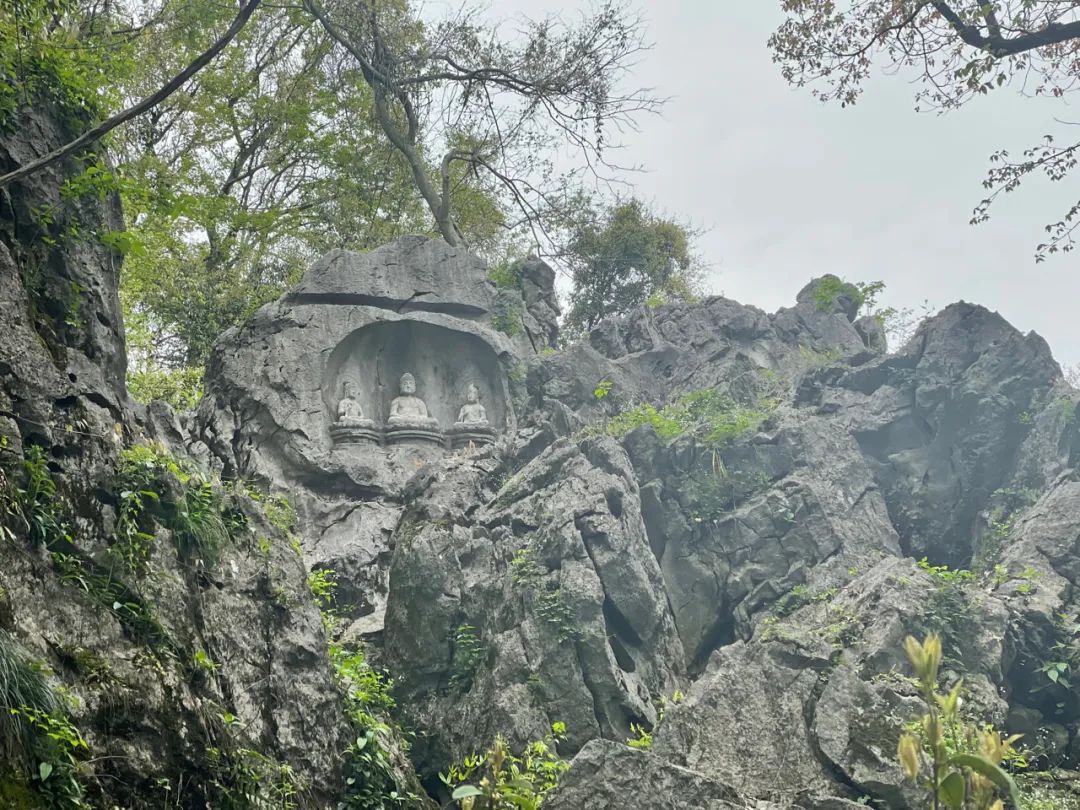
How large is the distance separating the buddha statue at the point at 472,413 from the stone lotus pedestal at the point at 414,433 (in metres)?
0.45

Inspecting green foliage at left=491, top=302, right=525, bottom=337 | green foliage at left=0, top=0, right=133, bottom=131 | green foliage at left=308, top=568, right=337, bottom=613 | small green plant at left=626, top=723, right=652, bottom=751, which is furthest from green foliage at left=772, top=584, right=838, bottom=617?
green foliage at left=0, top=0, right=133, bottom=131

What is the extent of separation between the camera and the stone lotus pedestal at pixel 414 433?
55.6 ft

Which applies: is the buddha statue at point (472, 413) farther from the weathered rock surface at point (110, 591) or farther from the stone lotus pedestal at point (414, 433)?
the weathered rock surface at point (110, 591)

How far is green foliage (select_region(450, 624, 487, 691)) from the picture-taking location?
10633 millimetres

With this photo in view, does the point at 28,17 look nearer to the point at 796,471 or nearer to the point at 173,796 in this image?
the point at 173,796

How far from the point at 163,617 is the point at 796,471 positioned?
9350 millimetres

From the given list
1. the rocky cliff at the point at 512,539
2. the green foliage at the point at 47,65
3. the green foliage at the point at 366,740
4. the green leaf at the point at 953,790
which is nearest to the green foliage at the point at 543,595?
the rocky cliff at the point at 512,539

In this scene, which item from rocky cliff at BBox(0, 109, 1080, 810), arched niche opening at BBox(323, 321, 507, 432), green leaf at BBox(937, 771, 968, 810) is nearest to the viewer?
green leaf at BBox(937, 771, 968, 810)

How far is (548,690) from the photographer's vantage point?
10.1m

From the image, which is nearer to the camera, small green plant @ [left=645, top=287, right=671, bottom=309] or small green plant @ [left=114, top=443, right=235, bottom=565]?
small green plant @ [left=114, top=443, right=235, bottom=565]

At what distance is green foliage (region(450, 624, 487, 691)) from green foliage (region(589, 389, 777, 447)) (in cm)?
503

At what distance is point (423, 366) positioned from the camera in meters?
18.6

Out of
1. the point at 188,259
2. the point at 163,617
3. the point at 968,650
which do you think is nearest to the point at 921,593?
the point at 968,650

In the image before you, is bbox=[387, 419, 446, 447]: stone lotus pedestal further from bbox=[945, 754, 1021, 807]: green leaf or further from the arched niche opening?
bbox=[945, 754, 1021, 807]: green leaf
